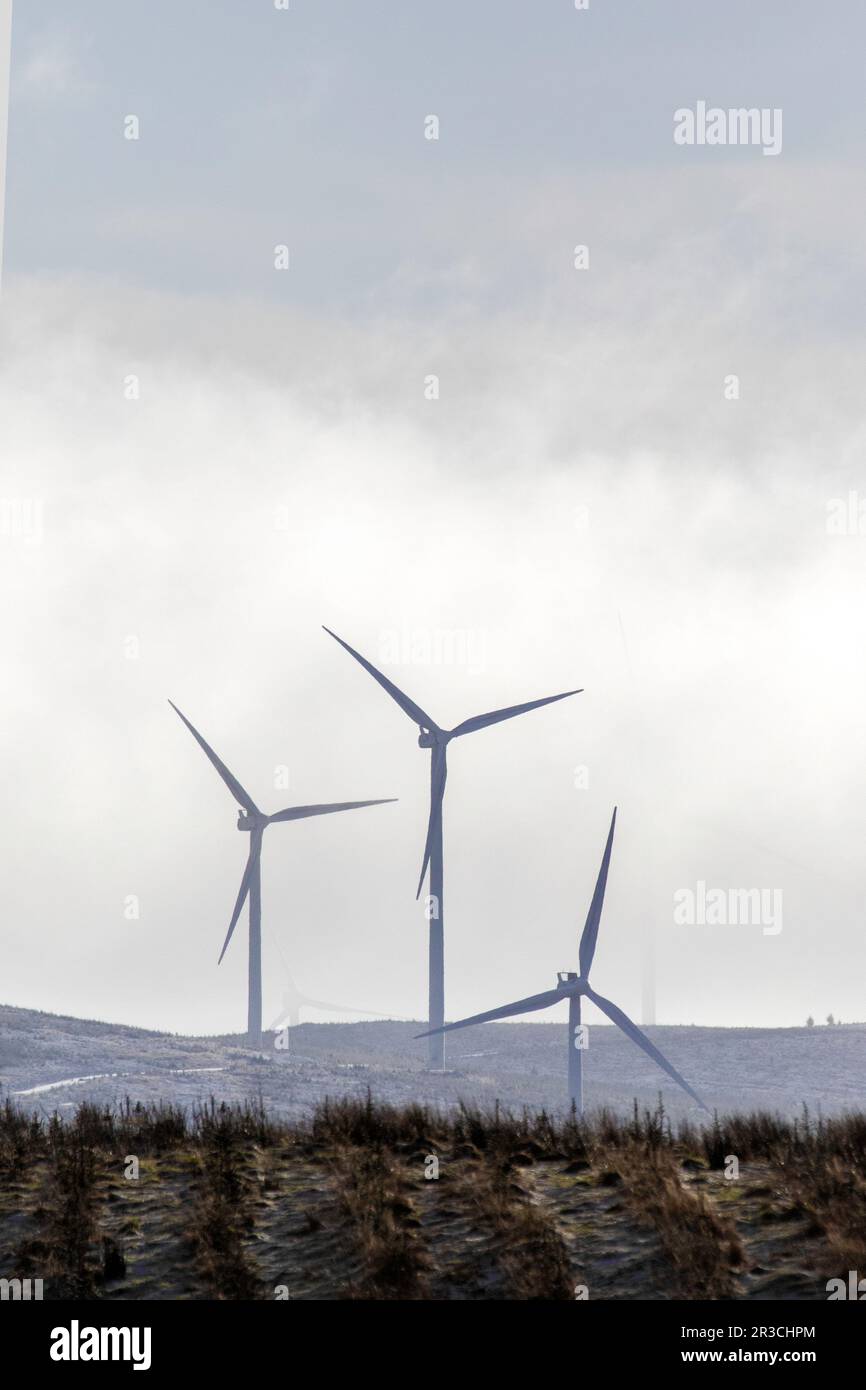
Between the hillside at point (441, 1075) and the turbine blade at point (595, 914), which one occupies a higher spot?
the turbine blade at point (595, 914)

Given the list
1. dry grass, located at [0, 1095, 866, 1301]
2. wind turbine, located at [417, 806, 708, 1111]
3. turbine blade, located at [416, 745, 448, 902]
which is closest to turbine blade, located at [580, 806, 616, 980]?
wind turbine, located at [417, 806, 708, 1111]

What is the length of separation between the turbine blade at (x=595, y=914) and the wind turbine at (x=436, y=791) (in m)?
11.6

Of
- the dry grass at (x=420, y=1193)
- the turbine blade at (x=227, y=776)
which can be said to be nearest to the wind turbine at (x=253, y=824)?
the turbine blade at (x=227, y=776)

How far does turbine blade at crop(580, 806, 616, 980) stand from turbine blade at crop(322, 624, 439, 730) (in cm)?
1676

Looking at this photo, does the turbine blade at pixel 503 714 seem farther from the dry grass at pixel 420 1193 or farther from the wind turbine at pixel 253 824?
the dry grass at pixel 420 1193

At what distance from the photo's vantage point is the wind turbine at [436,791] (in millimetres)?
92750

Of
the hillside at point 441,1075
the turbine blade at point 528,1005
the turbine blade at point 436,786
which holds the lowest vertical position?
the hillside at point 441,1075

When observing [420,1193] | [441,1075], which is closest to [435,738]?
[441,1075]

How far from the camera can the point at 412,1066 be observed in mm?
147125

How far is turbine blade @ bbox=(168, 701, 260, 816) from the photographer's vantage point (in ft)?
337

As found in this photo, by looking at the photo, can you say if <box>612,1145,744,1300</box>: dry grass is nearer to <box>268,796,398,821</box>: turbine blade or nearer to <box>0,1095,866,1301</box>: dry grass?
<box>0,1095,866,1301</box>: dry grass

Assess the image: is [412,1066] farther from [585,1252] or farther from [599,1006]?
[585,1252]
